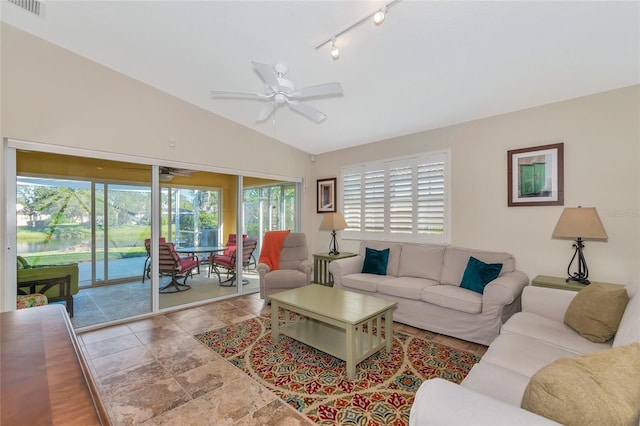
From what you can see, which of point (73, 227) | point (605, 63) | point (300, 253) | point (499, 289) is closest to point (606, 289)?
point (499, 289)

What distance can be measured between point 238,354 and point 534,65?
156 inches

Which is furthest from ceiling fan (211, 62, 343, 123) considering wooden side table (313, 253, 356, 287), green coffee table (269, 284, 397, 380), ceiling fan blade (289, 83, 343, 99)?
wooden side table (313, 253, 356, 287)

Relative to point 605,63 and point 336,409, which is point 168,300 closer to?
point 336,409

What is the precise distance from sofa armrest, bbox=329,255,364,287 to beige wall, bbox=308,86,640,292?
1.48 metres

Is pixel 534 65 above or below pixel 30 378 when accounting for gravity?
above

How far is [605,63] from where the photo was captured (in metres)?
2.61

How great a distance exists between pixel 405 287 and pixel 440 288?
15.7 inches

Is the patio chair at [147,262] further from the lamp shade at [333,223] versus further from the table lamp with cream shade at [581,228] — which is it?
the table lamp with cream shade at [581,228]

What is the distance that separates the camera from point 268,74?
7.72ft

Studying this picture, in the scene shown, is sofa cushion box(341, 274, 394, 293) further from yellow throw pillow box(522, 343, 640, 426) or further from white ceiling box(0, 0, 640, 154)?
yellow throw pillow box(522, 343, 640, 426)

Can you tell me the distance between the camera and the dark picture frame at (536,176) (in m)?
3.25

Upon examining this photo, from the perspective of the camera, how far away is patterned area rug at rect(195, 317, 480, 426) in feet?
6.84

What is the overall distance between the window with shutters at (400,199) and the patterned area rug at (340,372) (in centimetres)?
171

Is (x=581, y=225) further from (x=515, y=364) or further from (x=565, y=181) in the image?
(x=515, y=364)
